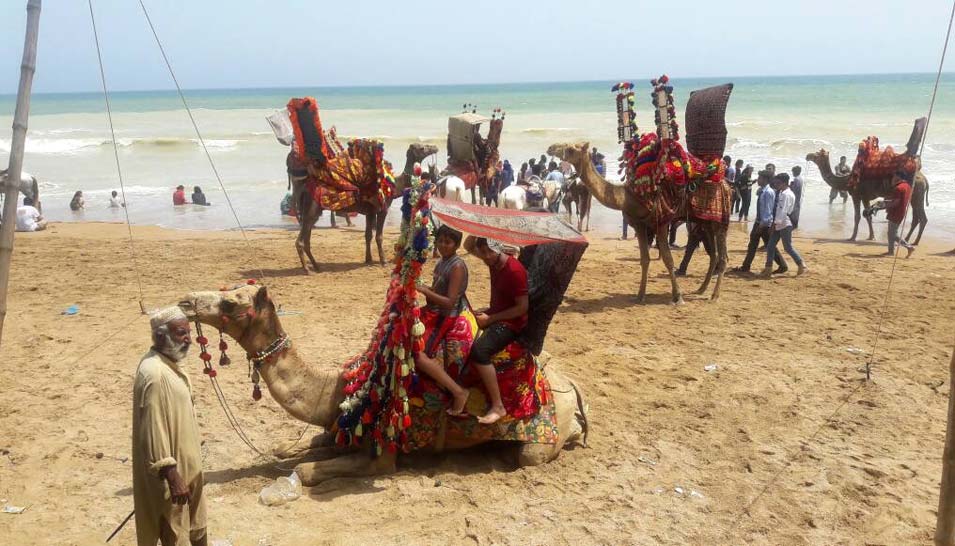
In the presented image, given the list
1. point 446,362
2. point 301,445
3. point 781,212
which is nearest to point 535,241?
point 446,362

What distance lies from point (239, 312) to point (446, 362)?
153cm

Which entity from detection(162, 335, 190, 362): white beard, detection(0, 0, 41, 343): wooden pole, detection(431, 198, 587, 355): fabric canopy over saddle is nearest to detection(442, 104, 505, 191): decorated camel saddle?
detection(431, 198, 587, 355): fabric canopy over saddle

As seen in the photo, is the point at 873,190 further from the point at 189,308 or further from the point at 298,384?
the point at 189,308

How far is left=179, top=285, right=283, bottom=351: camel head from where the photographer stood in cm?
483

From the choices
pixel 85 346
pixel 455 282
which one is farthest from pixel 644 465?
pixel 85 346

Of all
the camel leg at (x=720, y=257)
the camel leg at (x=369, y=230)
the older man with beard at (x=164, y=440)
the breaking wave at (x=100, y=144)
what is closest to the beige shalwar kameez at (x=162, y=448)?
the older man with beard at (x=164, y=440)

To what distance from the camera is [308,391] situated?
5418mm

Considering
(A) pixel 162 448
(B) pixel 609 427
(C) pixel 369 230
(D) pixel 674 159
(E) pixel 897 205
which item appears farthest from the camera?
(E) pixel 897 205

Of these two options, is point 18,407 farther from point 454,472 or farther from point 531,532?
point 531,532

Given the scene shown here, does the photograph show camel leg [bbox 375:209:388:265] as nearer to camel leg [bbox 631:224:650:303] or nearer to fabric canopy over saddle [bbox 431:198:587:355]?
camel leg [bbox 631:224:650:303]

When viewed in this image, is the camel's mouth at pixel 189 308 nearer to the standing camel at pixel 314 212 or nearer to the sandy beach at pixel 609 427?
the sandy beach at pixel 609 427

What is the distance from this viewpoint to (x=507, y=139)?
42.5m

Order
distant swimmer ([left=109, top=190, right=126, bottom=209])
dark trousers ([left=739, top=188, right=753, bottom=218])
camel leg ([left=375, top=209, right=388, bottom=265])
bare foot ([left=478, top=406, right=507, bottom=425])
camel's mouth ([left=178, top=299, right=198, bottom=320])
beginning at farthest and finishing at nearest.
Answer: distant swimmer ([left=109, top=190, right=126, bottom=209]) < dark trousers ([left=739, top=188, right=753, bottom=218]) < camel leg ([left=375, top=209, right=388, bottom=265]) < bare foot ([left=478, top=406, right=507, bottom=425]) < camel's mouth ([left=178, top=299, right=198, bottom=320])

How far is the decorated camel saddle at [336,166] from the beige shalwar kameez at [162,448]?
8257 mm
